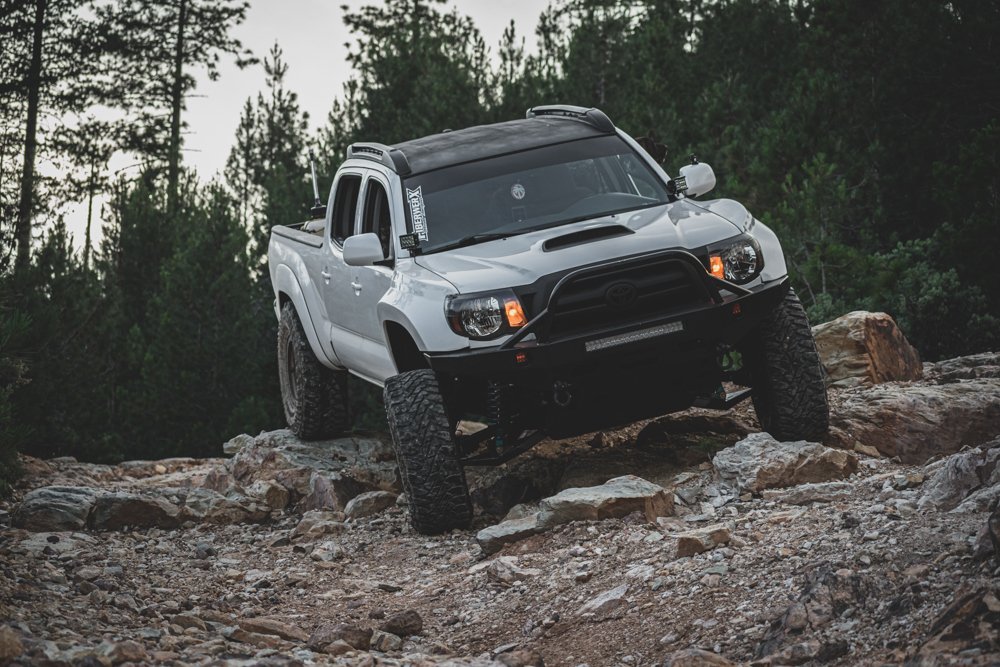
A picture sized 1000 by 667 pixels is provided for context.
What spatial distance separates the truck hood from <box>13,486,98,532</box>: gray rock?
3169 millimetres

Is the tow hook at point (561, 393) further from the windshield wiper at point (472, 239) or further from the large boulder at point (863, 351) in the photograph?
the large boulder at point (863, 351)

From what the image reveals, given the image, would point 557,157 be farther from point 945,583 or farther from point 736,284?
point 945,583

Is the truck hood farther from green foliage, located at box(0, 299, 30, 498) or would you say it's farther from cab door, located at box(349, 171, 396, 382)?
green foliage, located at box(0, 299, 30, 498)

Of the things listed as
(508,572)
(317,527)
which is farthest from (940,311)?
(508,572)

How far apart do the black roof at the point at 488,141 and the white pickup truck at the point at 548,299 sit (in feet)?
0.06

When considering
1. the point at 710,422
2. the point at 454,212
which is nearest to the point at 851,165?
the point at 710,422

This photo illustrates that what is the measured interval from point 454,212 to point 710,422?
254 centimetres

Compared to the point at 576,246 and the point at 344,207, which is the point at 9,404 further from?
the point at 576,246

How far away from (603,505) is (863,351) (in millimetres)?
4125

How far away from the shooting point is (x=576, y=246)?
A: 680cm

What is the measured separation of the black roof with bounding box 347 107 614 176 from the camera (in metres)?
7.96

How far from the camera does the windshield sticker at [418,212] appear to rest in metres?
7.59

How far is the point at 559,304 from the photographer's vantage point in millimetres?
6531

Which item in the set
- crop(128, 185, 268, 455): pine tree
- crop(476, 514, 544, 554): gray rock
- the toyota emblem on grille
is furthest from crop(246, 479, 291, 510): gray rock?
crop(128, 185, 268, 455): pine tree
